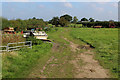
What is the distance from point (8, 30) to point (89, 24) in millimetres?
42827

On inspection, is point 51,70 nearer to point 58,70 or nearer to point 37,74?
point 58,70

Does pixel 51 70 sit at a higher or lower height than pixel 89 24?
lower

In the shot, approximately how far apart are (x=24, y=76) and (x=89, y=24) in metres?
58.0

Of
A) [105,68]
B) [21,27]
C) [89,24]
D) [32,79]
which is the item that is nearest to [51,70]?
[32,79]

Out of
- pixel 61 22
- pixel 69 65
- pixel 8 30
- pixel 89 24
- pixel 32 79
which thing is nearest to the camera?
pixel 32 79

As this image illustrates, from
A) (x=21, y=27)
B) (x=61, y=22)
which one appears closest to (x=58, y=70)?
(x=21, y=27)

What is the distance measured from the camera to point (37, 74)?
22.0 ft

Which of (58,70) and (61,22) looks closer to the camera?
(58,70)

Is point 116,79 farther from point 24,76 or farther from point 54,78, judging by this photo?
point 24,76

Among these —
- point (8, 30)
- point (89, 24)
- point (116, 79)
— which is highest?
point (89, 24)

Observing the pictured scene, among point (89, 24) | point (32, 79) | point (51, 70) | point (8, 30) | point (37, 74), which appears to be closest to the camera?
point (32, 79)

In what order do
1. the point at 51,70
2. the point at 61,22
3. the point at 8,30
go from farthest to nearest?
1. the point at 61,22
2. the point at 8,30
3. the point at 51,70

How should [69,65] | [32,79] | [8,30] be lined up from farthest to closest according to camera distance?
[8,30]
[69,65]
[32,79]

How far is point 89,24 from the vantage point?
61625 millimetres
